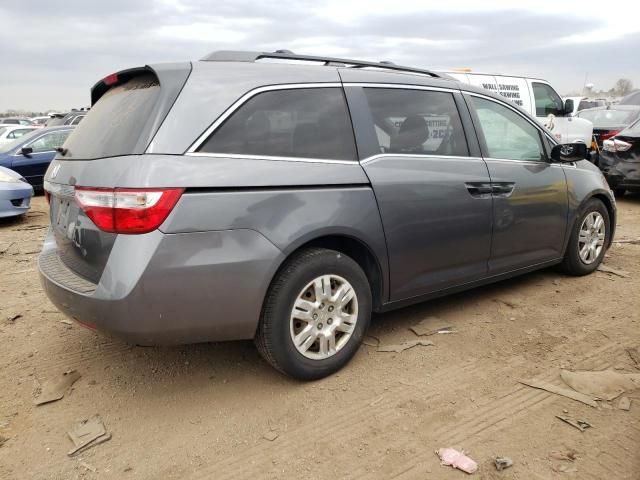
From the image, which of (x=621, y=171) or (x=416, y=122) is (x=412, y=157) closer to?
(x=416, y=122)

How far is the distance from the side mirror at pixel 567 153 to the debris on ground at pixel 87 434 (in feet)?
12.4

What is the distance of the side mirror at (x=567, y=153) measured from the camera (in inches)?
170

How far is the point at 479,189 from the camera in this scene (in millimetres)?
3658

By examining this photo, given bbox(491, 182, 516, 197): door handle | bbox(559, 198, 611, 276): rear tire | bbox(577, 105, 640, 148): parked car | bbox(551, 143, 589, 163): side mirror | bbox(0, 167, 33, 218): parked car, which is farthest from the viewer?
bbox(577, 105, 640, 148): parked car

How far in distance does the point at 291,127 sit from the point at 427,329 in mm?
1750

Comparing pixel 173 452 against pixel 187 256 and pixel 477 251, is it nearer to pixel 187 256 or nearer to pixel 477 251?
pixel 187 256

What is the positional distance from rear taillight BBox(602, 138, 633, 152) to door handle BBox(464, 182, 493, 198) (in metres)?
6.15

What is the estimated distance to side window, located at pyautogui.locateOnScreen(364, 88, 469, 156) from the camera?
10.8ft

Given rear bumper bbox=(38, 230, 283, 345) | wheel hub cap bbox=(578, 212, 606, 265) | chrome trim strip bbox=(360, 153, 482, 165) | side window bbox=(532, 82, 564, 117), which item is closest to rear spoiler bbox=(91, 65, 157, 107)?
rear bumper bbox=(38, 230, 283, 345)

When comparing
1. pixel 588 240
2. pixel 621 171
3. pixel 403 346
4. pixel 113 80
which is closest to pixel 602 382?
pixel 403 346

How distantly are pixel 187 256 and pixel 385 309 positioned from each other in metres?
1.41

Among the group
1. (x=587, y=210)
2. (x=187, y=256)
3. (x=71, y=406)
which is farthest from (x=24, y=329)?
(x=587, y=210)

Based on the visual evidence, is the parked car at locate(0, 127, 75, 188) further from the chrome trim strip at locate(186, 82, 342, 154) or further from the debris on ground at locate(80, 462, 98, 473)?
the debris on ground at locate(80, 462, 98, 473)

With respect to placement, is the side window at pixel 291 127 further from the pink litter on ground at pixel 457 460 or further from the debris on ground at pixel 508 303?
the debris on ground at pixel 508 303
